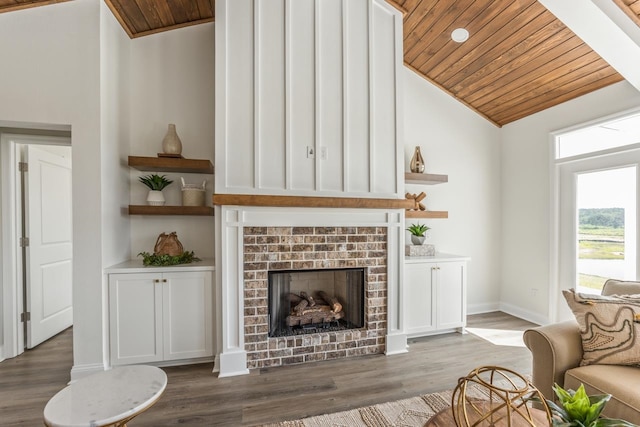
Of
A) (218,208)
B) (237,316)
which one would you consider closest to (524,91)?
(218,208)

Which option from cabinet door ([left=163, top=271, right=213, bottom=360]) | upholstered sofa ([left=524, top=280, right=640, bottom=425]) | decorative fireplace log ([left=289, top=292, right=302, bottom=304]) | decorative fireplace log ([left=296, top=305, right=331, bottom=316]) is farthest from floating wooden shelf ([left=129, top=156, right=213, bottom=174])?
upholstered sofa ([left=524, top=280, right=640, bottom=425])

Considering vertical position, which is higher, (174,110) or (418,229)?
(174,110)

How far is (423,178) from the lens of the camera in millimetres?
3422

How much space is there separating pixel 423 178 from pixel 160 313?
299 centimetres

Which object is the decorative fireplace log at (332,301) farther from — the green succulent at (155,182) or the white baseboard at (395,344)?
the green succulent at (155,182)

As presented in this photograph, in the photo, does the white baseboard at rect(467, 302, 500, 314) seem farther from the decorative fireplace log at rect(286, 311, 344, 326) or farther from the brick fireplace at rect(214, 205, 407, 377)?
the decorative fireplace log at rect(286, 311, 344, 326)

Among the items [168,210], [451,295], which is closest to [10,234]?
[168,210]

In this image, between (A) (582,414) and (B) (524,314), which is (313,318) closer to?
(A) (582,414)

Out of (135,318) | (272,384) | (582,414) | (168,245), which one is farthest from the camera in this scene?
(168,245)

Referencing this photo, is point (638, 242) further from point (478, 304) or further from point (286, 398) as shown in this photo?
point (286, 398)

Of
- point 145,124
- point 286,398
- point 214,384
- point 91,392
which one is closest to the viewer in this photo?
point 91,392

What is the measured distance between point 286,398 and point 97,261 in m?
1.80

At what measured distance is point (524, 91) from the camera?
337 centimetres

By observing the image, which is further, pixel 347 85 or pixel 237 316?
pixel 347 85
